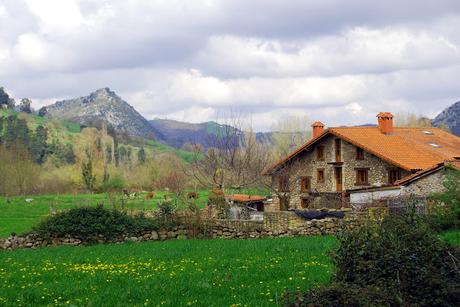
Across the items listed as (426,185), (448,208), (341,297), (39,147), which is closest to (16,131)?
(39,147)

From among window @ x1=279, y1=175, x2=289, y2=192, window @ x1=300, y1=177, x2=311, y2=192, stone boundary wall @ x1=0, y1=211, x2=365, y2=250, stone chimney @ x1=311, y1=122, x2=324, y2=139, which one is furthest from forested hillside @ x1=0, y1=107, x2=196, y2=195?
stone boundary wall @ x1=0, y1=211, x2=365, y2=250

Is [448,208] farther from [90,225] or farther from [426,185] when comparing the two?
[426,185]

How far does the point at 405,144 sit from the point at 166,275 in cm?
4222

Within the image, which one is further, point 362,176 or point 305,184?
point 305,184

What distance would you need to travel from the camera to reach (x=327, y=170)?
56375 mm

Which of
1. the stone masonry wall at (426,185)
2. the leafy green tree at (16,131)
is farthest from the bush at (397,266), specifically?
the leafy green tree at (16,131)

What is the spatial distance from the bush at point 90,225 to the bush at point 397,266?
19.8 meters

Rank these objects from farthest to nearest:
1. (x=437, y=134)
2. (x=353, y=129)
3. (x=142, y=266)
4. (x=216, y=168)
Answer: (x=437, y=134), (x=353, y=129), (x=216, y=168), (x=142, y=266)

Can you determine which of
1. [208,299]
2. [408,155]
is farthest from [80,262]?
[408,155]

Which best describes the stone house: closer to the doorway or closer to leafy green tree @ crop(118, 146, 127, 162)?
the doorway

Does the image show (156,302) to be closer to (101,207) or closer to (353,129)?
(101,207)

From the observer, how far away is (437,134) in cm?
6050

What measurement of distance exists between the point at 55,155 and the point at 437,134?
386ft

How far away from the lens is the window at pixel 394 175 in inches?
1964
